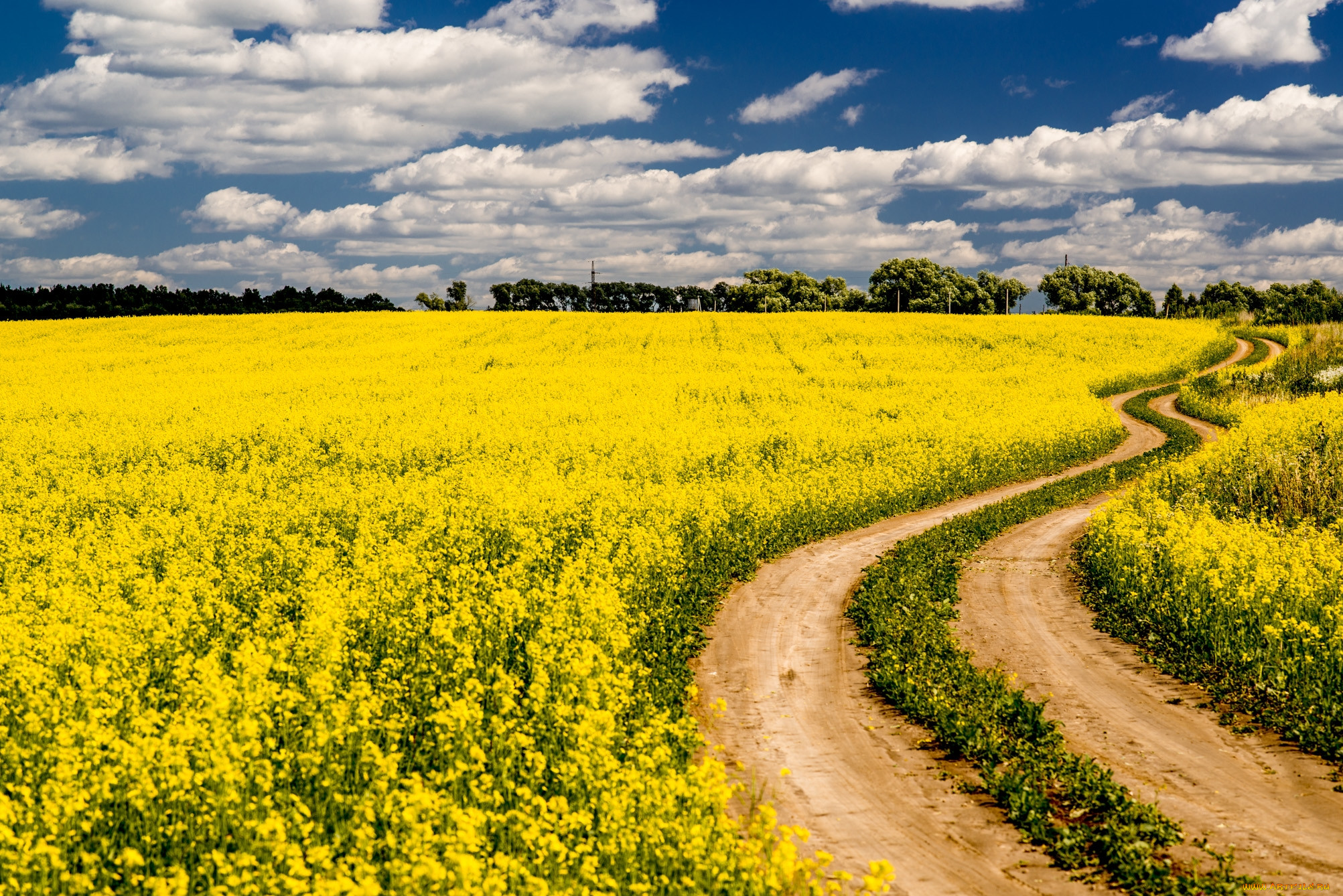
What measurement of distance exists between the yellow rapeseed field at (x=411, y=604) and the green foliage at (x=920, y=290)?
236 ft

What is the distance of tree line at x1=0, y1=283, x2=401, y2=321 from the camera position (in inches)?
3467

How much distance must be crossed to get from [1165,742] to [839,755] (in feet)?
11.4

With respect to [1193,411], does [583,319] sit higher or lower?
higher

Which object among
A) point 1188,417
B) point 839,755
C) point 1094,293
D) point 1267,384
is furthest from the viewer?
point 1094,293

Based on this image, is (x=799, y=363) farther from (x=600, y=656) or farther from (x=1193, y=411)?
(x=600, y=656)

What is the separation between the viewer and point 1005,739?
9070 mm

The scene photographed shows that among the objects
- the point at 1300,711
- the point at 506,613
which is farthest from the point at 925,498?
the point at 506,613

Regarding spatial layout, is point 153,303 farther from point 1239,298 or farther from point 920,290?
point 1239,298

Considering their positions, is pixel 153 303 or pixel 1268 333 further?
pixel 153 303

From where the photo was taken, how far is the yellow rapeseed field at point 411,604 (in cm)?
613

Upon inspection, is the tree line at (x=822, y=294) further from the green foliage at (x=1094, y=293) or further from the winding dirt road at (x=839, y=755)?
the winding dirt road at (x=839, y=755)

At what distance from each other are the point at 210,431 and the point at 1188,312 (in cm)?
9661

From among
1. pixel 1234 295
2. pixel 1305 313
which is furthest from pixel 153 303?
pixel 1234 295

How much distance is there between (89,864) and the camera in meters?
5.85
